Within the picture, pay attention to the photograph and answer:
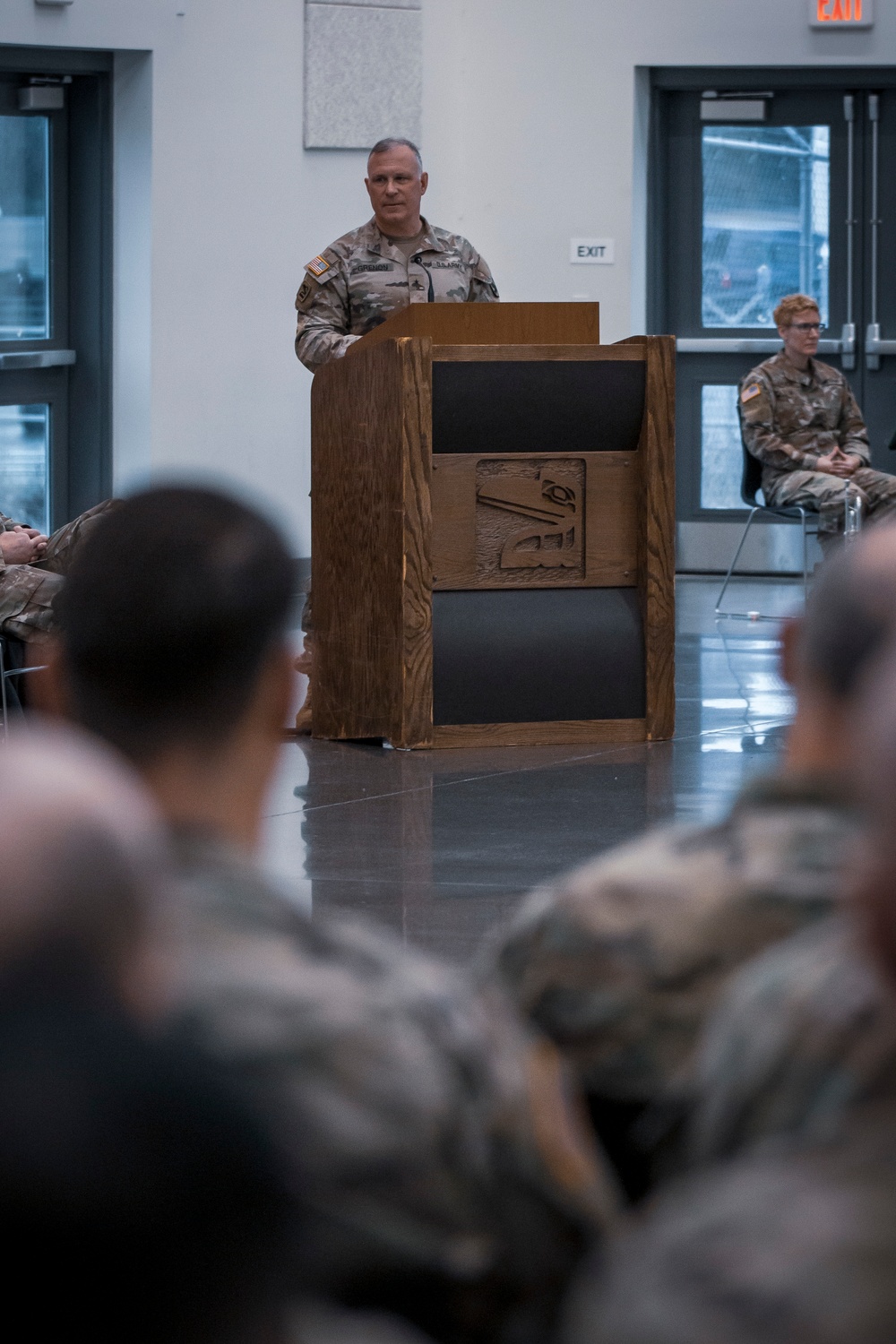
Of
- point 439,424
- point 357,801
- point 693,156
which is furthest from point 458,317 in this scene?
point 693,156

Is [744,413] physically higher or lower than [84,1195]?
higher

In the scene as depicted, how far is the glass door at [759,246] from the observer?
9242mm

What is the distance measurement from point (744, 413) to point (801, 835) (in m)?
6.94

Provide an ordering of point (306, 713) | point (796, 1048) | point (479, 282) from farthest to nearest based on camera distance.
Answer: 1. point (479, 282)
2. point (306, 713)
3. point (796, 1048)

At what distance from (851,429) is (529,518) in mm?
3470

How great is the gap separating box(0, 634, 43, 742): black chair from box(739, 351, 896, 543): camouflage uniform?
4.02 metres

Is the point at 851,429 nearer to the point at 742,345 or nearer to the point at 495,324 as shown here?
the point at 742,345

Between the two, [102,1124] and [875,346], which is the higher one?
[875,346]

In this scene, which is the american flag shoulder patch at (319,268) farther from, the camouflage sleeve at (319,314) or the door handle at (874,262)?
the door handle at (874,262)

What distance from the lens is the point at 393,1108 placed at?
94 cm

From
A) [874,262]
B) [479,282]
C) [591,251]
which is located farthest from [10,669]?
[874,262]

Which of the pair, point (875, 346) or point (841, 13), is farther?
point (875, 346)

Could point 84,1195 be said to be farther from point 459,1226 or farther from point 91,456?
point 91,456

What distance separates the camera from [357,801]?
438cm
